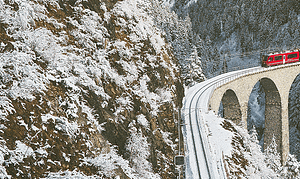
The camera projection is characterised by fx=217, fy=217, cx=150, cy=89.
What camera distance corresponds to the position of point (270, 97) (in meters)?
42.4

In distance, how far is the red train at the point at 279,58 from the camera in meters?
38.5

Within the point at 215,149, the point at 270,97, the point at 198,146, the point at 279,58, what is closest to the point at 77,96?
the point at 198,146

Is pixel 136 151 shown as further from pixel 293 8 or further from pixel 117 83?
pixel 293 8

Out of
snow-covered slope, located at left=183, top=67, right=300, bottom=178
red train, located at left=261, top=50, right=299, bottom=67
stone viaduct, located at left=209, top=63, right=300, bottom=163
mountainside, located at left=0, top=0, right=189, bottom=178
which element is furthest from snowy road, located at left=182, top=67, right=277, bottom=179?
red train, located at left=261, top=50, right=299, bottom=67

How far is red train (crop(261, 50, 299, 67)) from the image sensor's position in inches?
1515

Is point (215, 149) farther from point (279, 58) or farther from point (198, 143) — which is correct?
point (279, 58)

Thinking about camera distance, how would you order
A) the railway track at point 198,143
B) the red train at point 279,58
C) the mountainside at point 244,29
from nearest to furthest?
the railway track at point 198,143 → the red train at point 279,58 → the mountainside at point 244,29

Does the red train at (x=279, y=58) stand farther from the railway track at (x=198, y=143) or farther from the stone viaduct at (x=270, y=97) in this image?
the railway track at (x=198, y=143)

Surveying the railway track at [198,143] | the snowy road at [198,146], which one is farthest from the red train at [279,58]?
the snowy road at [198,146]

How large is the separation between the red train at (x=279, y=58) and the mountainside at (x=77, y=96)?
29.1 m

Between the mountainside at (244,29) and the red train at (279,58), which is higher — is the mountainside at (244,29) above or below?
above

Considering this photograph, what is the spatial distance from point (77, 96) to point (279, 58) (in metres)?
40.1

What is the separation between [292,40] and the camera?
81.6 meters

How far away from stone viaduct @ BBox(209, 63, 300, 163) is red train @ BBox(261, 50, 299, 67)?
3.32 ft
